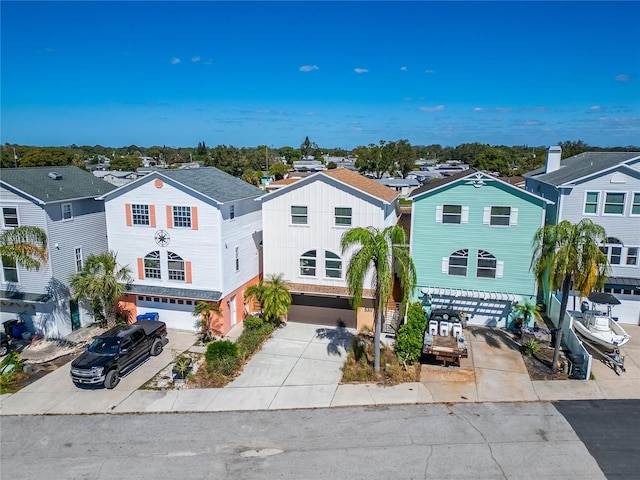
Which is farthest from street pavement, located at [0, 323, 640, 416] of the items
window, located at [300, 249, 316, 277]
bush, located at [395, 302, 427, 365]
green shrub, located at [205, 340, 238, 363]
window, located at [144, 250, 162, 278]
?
window, located at [144, 250, 162, 278]

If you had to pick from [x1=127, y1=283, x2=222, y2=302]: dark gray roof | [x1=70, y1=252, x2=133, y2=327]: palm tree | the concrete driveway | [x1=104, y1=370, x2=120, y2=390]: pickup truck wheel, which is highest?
[x1=70, y1=252, x2=133, y2=327]: palm tree

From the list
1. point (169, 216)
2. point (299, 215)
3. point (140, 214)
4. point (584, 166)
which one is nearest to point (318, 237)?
point (299, 215)

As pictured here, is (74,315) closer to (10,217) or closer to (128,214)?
(10,217)

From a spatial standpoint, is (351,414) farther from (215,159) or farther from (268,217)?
(215,159)

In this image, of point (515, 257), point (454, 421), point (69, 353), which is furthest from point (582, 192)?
point (69, 353)

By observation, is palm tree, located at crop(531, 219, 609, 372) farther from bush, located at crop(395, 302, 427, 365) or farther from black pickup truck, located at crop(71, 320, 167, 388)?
black pickup truck, located at crop(71, 320, 167, 388)

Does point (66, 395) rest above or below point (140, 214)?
below
